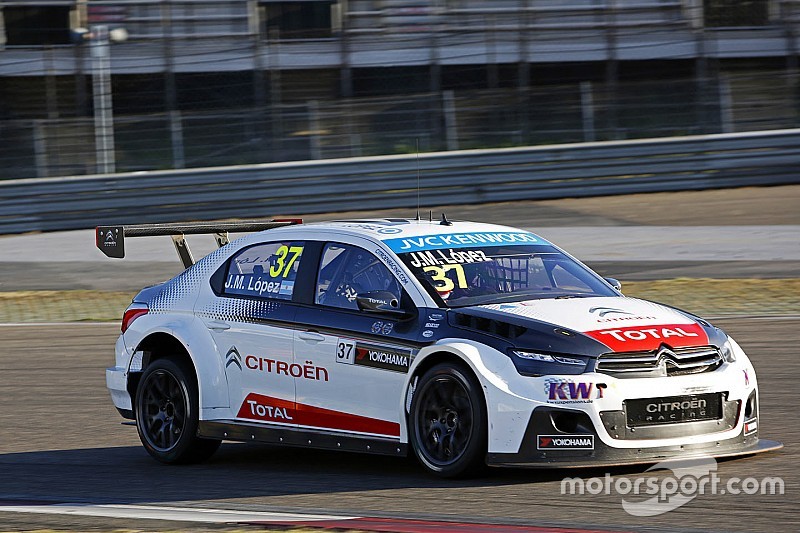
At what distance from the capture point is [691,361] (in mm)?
7070

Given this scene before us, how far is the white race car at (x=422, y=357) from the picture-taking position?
689cm

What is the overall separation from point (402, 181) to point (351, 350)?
17.4m

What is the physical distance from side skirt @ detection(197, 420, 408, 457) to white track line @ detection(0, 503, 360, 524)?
98 centimetres

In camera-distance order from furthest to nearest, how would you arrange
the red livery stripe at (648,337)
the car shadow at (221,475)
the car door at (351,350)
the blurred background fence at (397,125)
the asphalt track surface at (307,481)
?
the blurred background fence at (397,125)
the car door at (351,350)
the car shadow at (221,475)
the red livery stripe at (648,337)
the asphalt track surface at (307,481)

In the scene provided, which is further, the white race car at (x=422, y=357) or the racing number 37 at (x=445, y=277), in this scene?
the racing number 37 at (x=445, y=277)

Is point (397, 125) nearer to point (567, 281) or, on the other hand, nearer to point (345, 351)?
point (567, 281)

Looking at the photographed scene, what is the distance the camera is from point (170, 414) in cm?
876

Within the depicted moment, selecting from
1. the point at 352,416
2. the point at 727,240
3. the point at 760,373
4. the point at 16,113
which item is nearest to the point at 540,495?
the point at 352,416

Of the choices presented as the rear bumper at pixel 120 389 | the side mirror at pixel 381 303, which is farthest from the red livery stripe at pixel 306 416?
the rear bumper at pixel 120 389

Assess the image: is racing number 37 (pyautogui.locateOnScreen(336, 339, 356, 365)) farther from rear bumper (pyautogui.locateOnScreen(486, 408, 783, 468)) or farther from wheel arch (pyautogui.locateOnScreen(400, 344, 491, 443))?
rear bumper (pyautogui.locateOnScreen(486, 408, 783, 468))

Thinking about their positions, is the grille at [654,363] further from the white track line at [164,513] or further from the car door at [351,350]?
the white track line at [164,513]

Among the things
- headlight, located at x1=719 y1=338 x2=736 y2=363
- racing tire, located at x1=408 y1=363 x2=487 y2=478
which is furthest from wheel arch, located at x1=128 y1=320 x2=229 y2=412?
headlight, located at x1=719 y1=338 x2=736 y2=363

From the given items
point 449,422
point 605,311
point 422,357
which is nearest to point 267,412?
point 422,357

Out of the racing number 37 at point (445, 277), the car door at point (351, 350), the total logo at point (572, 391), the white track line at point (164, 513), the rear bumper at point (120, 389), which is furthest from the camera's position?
the rear bumper at point (120, 389)
